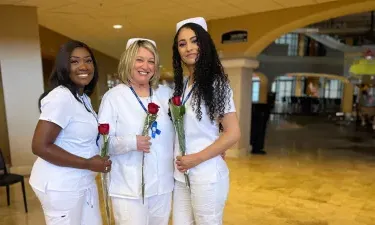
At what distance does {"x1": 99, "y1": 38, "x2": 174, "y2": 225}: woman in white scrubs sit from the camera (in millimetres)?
1539

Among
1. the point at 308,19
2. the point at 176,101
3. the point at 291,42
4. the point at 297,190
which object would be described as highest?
the point at 291,42

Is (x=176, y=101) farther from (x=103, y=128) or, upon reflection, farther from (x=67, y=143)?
(x=67, y=143)

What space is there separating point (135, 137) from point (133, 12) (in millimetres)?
3892

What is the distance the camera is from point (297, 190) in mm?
4219

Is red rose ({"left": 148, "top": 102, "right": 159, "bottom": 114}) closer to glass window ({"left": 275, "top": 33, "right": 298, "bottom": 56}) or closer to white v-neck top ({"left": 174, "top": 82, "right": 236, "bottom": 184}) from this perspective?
white v-neck top ({"left": 174, "top": 82, "right": 236, "bottom": 184})

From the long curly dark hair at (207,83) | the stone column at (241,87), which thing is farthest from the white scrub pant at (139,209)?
the stone column at (241,87)

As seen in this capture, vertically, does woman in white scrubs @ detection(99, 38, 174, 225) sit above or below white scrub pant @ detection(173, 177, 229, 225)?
above

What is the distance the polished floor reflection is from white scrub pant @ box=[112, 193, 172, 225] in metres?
1.71

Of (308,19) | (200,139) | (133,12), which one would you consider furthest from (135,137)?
(308,19)

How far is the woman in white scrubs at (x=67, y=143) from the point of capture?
1.43m

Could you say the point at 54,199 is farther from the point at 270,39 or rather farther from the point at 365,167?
the point at 365,167

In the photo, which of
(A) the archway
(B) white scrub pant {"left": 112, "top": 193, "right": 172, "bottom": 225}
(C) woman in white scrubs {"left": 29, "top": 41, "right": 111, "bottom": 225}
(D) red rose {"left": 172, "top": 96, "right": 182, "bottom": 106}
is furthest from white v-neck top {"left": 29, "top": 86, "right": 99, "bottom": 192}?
(A) the archway

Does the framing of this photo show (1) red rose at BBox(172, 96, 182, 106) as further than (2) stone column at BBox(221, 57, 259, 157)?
No

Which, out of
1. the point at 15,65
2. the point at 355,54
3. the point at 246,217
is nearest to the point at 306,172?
the point at 246,217
